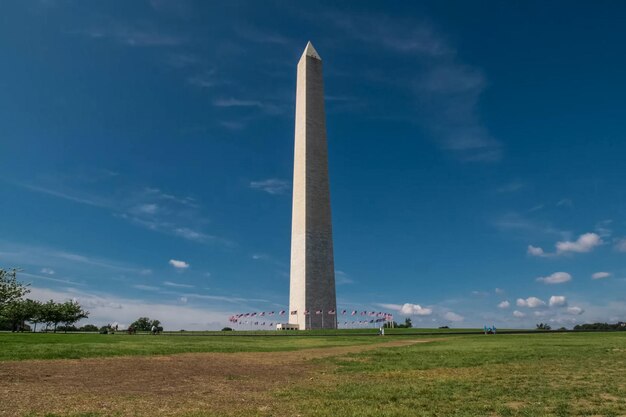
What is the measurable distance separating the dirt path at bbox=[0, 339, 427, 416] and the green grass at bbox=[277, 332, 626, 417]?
5.26ft

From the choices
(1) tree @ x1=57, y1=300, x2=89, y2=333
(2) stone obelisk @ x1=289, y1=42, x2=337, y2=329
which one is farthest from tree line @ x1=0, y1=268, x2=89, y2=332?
(2) stone obelisk @ x1=289, y1=42, x2=337, y2=329

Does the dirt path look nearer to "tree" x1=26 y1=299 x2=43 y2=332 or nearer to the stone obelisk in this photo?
the stone obelisk

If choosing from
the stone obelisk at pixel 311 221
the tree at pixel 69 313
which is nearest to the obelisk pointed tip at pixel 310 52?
the stone obelisk at pixel 311 221

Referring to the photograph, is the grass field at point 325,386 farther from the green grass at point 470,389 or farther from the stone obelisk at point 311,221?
the stone obelisk at point 311,221

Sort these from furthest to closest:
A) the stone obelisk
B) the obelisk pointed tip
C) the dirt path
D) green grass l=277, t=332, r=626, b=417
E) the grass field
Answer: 1. the obelisk pointed tip
2. the stone obelisk
3. the dirt path
4. the grass field
5. green grass l=277, t=332, r=626, b=417

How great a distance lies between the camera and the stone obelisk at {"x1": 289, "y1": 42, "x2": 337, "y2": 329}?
67.8m

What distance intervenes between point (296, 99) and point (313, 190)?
18.2m

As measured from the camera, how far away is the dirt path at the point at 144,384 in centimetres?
1088

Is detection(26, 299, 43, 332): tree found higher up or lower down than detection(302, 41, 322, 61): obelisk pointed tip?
lower down

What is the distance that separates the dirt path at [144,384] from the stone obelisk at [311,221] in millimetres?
45975

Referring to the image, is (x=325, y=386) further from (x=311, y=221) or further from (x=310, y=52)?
(x=310, y=52)

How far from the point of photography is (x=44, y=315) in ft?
253

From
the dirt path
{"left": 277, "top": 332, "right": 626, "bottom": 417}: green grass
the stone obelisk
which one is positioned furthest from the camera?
the stone obelisk

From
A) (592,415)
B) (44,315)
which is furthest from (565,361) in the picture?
(44,315)
